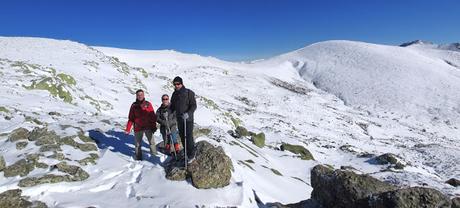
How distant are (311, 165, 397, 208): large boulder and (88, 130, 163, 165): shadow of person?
15.5ft

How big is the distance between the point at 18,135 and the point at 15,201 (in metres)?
4.26

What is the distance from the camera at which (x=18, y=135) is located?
12.5 meters

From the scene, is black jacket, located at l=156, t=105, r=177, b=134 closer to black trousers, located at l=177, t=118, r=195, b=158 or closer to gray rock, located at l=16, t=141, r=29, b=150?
black trousers, located at l=177, t=118, r=195, b=158

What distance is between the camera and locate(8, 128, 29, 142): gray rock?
1242cm

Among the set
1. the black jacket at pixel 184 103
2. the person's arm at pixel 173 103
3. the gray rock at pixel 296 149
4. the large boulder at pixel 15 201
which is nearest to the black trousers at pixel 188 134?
the black jacket at pixel 184 103

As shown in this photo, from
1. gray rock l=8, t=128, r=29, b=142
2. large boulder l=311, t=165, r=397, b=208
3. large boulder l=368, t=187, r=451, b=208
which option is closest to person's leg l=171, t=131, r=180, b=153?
large boulder l=311, t=165, r=397, b=208

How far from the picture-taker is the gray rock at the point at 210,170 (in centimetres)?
1032

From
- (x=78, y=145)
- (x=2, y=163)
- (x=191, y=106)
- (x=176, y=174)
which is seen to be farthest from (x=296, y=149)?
(x=2, y=163)

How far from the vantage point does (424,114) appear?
63.9 metres

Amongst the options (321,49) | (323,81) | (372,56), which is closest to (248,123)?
(323,81)

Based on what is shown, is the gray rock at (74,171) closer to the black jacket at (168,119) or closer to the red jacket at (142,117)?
the red jacket at (142,117)

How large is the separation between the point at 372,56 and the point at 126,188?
335 ft

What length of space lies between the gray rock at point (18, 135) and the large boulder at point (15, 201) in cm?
373

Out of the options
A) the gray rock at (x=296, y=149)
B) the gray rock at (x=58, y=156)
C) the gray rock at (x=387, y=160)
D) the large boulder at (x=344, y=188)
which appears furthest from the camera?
the gray rock at (x=387, y=160)
